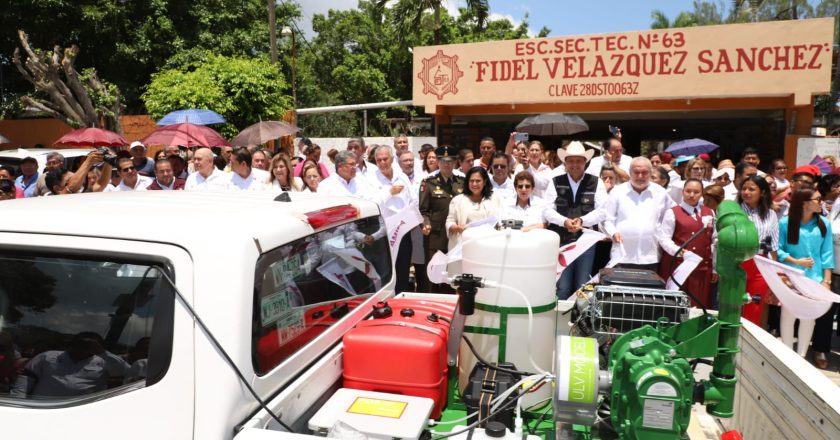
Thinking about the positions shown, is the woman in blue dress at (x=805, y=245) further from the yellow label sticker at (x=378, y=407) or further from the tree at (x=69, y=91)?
the tree at (x=69, y=91)

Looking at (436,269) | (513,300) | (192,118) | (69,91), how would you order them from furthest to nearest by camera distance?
(69,91), (192,118), (436,269), (513,300)

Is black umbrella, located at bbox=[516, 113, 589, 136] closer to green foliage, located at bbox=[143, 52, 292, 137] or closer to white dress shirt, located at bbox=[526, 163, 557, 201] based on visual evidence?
white dress shirt, located at bbox=[526, 163, 557, 201]

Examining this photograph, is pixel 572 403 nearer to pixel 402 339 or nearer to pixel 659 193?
pixel 402 339

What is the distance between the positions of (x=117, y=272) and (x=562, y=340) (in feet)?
5.57

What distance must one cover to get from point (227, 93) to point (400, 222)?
12.9 m

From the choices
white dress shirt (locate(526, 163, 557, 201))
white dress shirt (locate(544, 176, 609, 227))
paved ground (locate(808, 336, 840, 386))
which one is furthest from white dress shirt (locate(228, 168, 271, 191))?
paved ground (locate(808, 336, 840, 386))

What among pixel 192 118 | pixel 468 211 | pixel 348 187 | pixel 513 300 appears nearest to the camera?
pixel 513 300

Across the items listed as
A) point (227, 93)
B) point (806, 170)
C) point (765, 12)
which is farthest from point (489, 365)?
point (765, 12)

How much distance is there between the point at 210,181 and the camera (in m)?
6.75

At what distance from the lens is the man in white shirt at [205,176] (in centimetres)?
664

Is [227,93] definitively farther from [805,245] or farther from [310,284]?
[310,284]

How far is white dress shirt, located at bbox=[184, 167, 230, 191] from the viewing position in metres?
6.57

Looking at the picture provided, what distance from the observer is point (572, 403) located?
2268 millimetres

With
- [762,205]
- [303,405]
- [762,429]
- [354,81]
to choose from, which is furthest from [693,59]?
[354,81]
